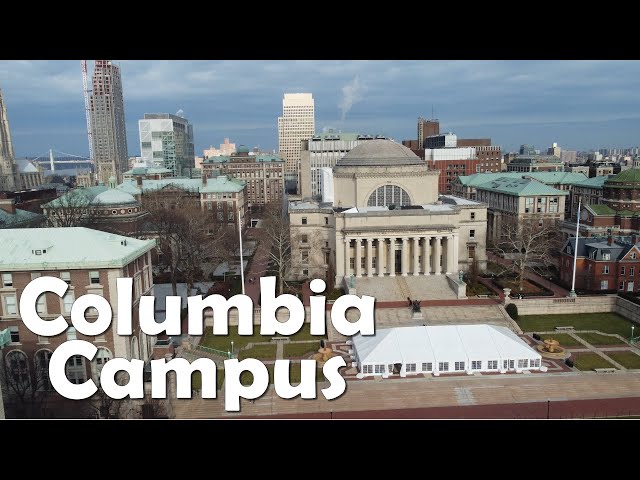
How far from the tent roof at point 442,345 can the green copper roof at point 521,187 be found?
37.2 metres

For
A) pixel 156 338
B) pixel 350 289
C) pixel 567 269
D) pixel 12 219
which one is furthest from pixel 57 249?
pixel 567 269

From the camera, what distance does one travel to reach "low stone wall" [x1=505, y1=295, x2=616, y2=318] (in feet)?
130

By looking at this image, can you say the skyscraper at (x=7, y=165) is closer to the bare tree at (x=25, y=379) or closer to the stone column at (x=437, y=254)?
the bare tree at (x=25, y=379)

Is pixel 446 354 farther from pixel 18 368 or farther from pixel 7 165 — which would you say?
pixel 7 165

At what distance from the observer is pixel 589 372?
29109 millimetres

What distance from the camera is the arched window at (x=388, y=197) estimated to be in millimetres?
54250

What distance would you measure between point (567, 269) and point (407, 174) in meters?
19.0

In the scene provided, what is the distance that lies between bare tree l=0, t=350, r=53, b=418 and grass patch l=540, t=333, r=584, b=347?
32055mm

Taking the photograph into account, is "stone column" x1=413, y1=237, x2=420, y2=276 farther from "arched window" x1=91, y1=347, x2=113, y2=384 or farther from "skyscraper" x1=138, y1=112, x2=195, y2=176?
"skyscraper" x1=138, y1=112, x2=195, y2=176

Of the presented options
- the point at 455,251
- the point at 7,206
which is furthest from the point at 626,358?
the point at 7,206

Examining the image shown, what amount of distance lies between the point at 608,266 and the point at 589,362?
16.7 meters

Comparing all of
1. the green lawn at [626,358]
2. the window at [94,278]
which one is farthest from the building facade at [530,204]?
the window at [94,278]

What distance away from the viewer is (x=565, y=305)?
131ft

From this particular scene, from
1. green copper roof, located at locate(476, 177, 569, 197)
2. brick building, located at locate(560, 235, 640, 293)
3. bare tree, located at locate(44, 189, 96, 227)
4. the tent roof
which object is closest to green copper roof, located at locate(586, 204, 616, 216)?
green copper roof, located at locate(476, 177, 569, 197)
